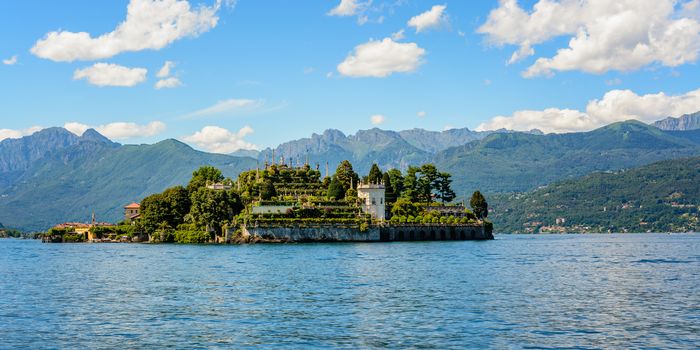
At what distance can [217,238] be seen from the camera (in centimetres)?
15450

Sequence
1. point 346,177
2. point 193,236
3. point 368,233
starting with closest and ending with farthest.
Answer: point 368,233, point 193,236, point 346,177

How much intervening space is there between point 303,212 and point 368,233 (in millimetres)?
13084

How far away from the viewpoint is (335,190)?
16750 centimetres

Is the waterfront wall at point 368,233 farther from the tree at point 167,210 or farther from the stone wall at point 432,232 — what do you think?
the tree at point 167,210

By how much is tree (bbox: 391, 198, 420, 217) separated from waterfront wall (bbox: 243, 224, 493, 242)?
4600mm

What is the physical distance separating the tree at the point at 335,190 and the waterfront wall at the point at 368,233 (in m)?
14.0

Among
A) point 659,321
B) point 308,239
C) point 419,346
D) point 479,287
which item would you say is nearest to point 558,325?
point 659,321

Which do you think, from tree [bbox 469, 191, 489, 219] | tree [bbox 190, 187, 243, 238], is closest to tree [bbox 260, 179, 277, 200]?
tree [bbox 190, 187, 243, 238]

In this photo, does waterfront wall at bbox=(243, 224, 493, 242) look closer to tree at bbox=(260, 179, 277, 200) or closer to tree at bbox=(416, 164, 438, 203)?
tree at bbox=(416, 164, 438, 203)

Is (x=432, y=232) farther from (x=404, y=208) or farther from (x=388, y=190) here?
(x=388, y=190)

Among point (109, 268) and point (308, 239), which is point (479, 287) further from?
point (308, 239)

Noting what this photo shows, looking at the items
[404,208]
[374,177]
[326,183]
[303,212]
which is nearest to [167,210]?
[303,212]

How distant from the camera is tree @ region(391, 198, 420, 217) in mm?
165250

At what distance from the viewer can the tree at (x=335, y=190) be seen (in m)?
167
